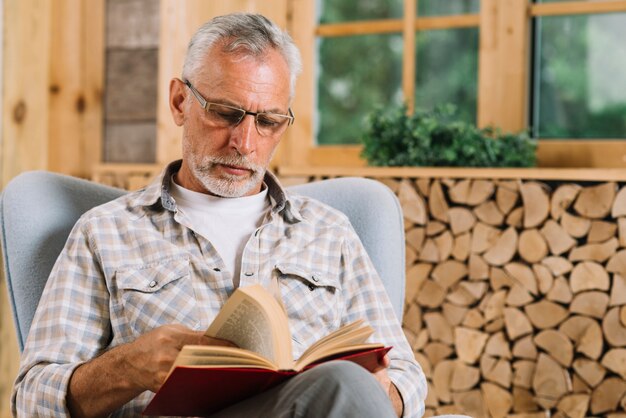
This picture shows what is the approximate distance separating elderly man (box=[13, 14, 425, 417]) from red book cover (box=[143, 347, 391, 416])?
0.56 feet

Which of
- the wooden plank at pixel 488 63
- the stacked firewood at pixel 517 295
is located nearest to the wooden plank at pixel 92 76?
the stacked firewood at pixel 517 295

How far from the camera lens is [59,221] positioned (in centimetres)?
178

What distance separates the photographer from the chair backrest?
1.72 metres

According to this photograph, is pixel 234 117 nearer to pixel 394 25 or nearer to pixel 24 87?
pixel 394 25

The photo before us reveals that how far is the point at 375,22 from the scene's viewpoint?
2896 millimetres

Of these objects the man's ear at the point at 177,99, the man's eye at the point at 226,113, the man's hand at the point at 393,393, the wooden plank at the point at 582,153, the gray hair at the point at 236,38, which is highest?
the gray hair at the point at 236,38

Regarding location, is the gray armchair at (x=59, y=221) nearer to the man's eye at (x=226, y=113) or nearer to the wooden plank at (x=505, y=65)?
the man's eye at (x=226, y=113)

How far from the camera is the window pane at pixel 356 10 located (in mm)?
2900

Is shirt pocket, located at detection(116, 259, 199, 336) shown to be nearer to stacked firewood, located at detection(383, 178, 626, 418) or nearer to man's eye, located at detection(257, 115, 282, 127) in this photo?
man's eye, located at detection(257, 115, 282, 127)

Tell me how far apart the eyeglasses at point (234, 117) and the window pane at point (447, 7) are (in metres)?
1.30

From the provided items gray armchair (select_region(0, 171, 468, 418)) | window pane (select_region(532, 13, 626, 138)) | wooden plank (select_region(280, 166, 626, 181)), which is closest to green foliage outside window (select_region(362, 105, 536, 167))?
wooden plank (select_region(280, 166, 626, 181))

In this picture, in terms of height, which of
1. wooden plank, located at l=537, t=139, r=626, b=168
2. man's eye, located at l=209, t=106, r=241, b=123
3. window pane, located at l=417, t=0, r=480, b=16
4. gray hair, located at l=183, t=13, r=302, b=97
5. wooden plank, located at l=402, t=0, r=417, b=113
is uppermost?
window pane, located at l=417, t=0, r=480, b=16

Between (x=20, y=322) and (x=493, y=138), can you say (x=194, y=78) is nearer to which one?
(x=20, y=322)

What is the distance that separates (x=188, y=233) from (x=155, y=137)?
1458mm
